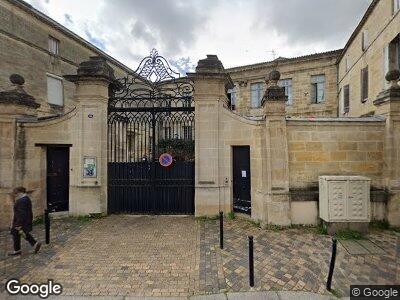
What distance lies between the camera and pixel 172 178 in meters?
7.59

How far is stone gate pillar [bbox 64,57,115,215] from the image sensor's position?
288 inches

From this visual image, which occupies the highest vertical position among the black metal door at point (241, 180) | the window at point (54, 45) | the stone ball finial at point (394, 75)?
the window at point (54, 45)

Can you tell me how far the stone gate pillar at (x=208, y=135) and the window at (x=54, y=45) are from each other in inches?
663

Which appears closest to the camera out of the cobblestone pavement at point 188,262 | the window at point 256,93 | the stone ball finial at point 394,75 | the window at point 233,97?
the cobblestone pavement at point 188,262

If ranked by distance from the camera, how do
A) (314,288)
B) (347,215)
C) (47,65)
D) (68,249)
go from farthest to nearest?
(47,65) → (347,215) → (68,249) → (314,288)

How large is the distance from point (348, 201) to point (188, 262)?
4093 mm

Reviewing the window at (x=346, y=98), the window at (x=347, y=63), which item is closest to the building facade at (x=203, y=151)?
→ the window at (x=346, y=98)

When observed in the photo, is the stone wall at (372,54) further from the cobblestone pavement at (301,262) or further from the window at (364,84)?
the cobblestone pavement at (301,262)

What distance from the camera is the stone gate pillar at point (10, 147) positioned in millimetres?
6676

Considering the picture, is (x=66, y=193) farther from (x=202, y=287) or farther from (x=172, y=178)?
(x=202, y=287)

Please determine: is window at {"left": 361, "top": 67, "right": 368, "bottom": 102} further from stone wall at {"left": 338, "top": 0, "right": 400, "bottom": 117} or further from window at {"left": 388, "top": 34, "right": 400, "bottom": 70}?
window at {"left": 388, "top": 34, "right": 400, "bottom": 70}

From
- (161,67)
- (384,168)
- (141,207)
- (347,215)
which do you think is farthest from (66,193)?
(384,168)

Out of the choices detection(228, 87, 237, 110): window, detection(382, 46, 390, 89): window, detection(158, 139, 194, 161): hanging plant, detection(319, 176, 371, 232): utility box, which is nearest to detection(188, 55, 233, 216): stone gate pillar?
detection(158, 139, 194, 161): hanging plant

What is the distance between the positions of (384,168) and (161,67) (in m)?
7.33
